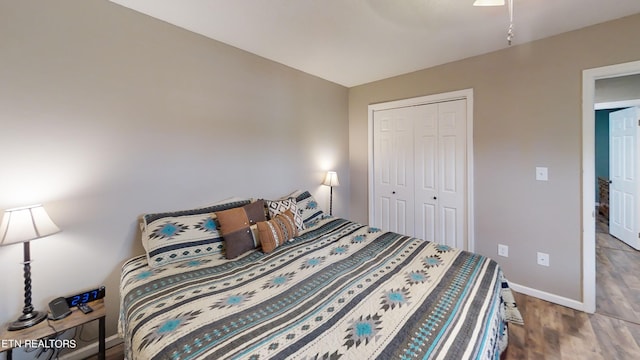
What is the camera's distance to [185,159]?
2.17m

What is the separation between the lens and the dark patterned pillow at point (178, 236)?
1.73m

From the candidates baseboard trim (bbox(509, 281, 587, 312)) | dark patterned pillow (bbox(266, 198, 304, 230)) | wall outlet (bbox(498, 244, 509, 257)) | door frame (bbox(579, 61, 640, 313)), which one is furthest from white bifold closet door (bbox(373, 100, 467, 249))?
dark patterned pillow (bbox(266, 198, 304, 230))

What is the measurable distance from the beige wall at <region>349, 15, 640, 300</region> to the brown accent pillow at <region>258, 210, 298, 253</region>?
2056 millimetres

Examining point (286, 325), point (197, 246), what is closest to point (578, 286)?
point (286, 325)

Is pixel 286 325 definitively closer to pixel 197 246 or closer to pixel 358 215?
pixel 197 246

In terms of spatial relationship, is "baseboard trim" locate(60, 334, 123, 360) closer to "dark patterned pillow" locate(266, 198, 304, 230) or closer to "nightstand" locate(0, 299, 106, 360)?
"nightstand" locate(0, 299, 106, 360)

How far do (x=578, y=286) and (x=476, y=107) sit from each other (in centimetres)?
189

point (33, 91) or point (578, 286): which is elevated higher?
point (33, 91)

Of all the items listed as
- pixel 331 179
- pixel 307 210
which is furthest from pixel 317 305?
pixel 331 179

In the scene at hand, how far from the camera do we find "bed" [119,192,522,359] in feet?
3.20

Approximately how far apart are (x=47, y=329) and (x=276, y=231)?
4.50 feet

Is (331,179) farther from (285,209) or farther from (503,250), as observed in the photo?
(503,250)

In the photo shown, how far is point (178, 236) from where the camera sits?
1817 millimetres

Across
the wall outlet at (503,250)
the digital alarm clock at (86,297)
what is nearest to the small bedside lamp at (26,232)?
the digital alarm clock at (86,297)
